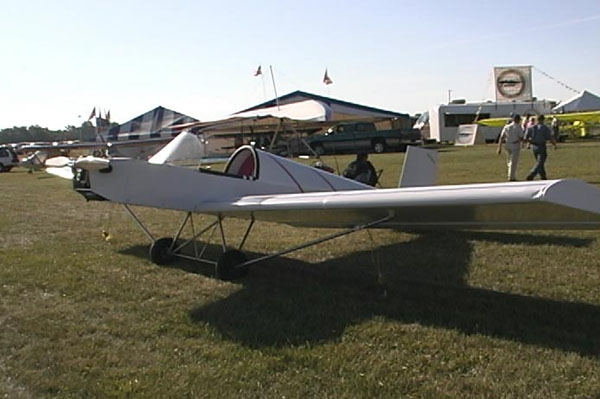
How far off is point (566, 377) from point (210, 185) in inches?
134

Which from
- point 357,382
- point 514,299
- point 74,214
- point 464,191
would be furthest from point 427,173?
point 74,214

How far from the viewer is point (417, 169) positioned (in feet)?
24.1

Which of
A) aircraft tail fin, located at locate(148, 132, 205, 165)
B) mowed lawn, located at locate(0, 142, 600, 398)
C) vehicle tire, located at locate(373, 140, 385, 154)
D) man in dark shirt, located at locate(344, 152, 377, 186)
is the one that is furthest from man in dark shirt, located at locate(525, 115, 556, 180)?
vehicle tire, located at locate(373, 140, 385, 154)

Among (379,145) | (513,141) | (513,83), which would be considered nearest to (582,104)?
(513,83)

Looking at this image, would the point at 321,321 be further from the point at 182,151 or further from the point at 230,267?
the point at 182,151

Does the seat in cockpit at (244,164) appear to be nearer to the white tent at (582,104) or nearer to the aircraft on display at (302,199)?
the aircraft on display at (302,199)

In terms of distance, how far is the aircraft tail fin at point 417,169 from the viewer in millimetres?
7270

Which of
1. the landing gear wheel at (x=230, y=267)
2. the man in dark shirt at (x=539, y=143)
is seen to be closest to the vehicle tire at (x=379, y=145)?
the man in dark shirt at (x=539, y=143)

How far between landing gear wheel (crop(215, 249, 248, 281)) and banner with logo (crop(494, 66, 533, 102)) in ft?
153

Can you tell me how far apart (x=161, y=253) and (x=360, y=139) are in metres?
26.4

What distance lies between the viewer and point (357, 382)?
2.91m

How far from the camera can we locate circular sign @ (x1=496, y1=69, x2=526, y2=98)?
1900 inches

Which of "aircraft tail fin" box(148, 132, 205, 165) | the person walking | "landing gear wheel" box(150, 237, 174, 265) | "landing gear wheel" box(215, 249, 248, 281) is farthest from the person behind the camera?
the person walking

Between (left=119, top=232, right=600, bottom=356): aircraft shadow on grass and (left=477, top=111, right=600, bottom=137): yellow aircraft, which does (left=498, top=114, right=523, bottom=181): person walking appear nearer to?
(left=119, top=232, right=600, bottom=356): aircraft shadow on grass
